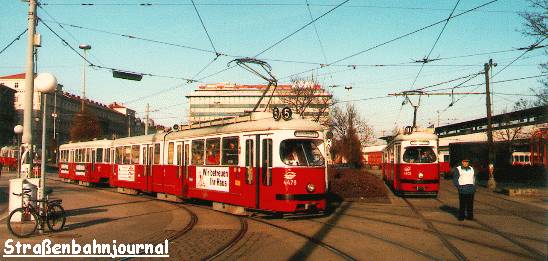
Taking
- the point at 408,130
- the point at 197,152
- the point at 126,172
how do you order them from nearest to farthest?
1. the point at 197,152
2. the point at 408,130
3. the point at 126,172

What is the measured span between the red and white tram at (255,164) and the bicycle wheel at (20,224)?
5648mm

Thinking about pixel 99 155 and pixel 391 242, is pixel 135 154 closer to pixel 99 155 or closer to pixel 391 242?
pixel 99 155

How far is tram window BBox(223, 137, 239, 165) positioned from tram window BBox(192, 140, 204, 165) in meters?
1.76

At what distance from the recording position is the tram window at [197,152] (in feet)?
55.8

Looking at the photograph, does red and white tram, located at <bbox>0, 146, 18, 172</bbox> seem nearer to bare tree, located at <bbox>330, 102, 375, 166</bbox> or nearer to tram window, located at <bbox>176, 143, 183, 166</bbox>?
bare tree, located at <bbox>330, 102, 375, 166</bbox>

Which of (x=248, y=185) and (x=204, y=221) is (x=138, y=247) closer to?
(x=204, y=221)

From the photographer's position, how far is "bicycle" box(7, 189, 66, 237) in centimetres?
1117

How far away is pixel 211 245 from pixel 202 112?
109 metres

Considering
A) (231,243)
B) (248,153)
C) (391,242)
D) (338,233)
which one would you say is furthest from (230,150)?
(391,242)

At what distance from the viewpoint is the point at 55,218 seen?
11766 mm

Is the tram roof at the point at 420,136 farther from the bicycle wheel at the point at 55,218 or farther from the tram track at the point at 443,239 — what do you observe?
the bicycle wheel at the point at 55,218

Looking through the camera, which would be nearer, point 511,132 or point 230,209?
point 230,209

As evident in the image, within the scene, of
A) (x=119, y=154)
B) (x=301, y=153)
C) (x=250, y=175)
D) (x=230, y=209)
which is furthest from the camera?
(x=119, y=154)

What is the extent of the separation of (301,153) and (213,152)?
375 cm
